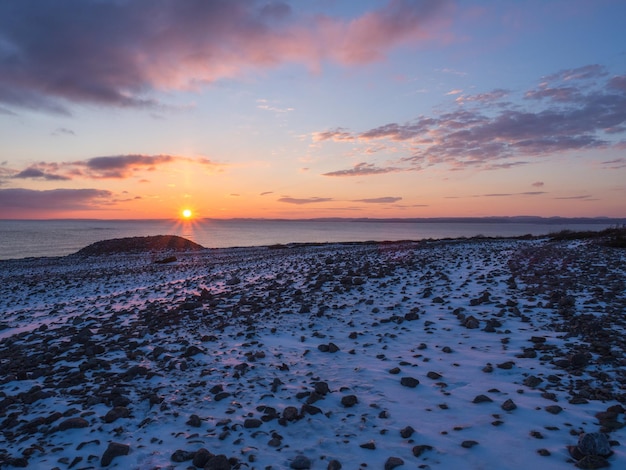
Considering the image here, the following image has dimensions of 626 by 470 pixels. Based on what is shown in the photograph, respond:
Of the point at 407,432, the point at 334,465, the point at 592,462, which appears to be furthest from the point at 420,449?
the point at 592,462

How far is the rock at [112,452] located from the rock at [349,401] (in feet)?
9.16

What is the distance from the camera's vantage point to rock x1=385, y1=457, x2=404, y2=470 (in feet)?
12.8

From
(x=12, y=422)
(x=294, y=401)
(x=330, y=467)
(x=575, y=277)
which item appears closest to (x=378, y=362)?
(x=294, y=401)

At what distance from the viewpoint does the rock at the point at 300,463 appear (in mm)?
4011

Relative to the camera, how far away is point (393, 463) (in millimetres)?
3924

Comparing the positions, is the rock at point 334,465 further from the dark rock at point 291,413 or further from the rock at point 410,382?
the rock at point 410,382

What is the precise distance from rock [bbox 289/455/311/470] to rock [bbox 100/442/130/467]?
78.9 inches

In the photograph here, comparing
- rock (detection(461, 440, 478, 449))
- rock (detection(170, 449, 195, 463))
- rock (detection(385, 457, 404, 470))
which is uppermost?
rock (detection(461, 440, 478, 449))

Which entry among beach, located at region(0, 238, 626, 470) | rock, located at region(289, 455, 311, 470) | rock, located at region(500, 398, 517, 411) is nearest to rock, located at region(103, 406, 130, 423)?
beach, located at region(0, 238, 626, 470)

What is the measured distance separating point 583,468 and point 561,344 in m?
3.76

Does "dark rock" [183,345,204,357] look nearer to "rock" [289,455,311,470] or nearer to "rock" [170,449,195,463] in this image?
"rock" [170,449,195,463]

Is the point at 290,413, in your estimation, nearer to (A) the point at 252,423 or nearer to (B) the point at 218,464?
(A) the point at 252,423

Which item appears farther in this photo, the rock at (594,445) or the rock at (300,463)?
the rock at (300,463)

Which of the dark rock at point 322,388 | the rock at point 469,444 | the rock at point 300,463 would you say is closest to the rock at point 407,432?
the rock at point 469,444
